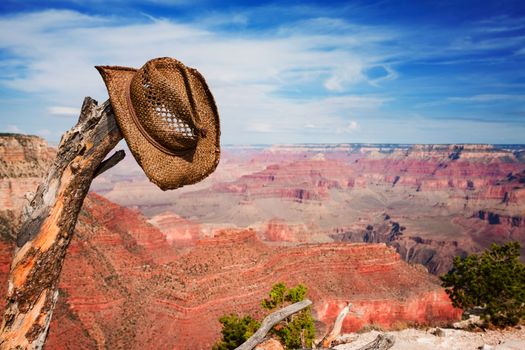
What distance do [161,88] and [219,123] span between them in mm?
594

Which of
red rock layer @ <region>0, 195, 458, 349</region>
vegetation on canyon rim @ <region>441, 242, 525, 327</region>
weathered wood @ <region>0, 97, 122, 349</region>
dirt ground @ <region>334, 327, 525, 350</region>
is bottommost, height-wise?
red rock layer @ <region>0, 195, 458, 349</region>

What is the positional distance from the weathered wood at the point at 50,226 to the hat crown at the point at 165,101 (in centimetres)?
36

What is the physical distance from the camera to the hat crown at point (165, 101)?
321cm

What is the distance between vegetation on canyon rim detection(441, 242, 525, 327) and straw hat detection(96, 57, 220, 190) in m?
15.7

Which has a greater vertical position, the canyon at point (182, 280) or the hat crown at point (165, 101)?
the hat crown at point (165, 101)

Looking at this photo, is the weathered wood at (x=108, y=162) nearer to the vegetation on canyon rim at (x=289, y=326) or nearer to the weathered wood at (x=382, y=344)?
the weathered wood at (x=382, y=344)

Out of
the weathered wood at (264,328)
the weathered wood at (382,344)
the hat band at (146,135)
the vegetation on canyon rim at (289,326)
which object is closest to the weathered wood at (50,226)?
the hat band at (146,135)

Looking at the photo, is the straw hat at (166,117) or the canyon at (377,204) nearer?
the straw hat at (166,117)

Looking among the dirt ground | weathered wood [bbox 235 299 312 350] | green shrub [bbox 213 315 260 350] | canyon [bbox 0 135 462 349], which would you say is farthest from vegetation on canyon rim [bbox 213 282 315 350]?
canyon [bbox 0 135 462 349]

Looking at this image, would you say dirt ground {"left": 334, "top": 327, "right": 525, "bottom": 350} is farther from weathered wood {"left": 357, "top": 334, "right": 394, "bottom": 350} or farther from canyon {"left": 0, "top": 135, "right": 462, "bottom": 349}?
weathered wood {"left": 357, "top": 334, "right": 394, "bottom": 350}

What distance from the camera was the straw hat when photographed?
3232mm

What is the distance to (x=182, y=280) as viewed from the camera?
29.5m

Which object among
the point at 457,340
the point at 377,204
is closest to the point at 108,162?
the point at 457,340

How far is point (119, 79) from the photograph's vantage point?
3.43 metres
